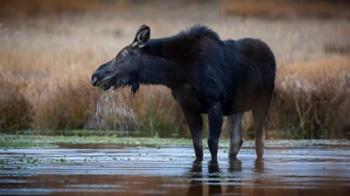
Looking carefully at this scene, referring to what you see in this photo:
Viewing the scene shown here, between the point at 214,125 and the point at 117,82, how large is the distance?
6.38ft

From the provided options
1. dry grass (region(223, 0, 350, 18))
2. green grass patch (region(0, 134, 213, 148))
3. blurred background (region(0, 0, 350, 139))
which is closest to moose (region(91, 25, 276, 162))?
blurred background (region(0, 0, 350, 139))

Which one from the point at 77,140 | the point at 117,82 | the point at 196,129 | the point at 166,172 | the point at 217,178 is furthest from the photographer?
the point at 77,140

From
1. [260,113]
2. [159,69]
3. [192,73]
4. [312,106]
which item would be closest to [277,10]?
[312,106]

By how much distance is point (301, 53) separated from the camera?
123ft

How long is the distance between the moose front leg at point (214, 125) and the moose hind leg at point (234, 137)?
2.97 ft

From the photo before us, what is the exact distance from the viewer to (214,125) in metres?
21.4

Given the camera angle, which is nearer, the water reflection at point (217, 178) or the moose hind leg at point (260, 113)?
the water reflection at point (217, 178)

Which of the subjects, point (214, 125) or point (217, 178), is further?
point (214, 125)

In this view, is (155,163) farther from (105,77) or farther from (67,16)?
(67,16)

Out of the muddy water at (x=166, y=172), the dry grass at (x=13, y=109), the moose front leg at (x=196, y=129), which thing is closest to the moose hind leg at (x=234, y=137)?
the muddy water at (x=166, y=172)

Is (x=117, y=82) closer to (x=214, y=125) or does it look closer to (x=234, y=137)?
(x=214, y=125)

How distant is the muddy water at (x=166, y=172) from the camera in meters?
15.8

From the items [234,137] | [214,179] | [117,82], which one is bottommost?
[214,179]

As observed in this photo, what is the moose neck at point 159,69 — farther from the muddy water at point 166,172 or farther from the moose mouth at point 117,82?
the muddy water at point 166,172
